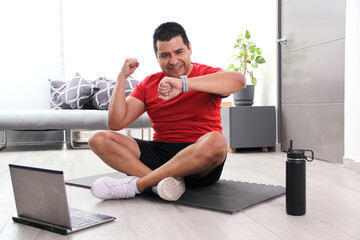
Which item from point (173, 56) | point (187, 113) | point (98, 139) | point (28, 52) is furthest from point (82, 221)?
point (28, 52)

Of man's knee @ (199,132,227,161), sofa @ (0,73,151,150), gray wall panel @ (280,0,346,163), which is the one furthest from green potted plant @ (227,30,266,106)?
man's knee @ (199,132,227,161)

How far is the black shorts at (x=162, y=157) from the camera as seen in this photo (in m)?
2.13

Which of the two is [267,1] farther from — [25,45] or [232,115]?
[25,45]

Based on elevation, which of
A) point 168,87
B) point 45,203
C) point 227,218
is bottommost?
point 227,218

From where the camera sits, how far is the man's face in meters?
2.02

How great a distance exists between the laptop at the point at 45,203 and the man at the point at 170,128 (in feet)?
1.15

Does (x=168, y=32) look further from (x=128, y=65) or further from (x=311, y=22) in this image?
(x=311, y=22)

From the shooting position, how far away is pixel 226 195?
6.53 feet

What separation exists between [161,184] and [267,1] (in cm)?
304

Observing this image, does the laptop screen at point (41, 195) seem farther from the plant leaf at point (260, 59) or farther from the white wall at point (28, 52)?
the white wall at point (28, 52)

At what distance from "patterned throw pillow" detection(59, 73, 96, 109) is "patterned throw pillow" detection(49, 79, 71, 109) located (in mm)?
90

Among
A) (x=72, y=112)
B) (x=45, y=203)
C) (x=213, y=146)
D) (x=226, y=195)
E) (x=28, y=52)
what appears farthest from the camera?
(x=28, y=52)

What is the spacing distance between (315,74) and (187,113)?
1792 millimetres

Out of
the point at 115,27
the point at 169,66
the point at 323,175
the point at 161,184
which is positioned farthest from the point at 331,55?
the point at 115,27
